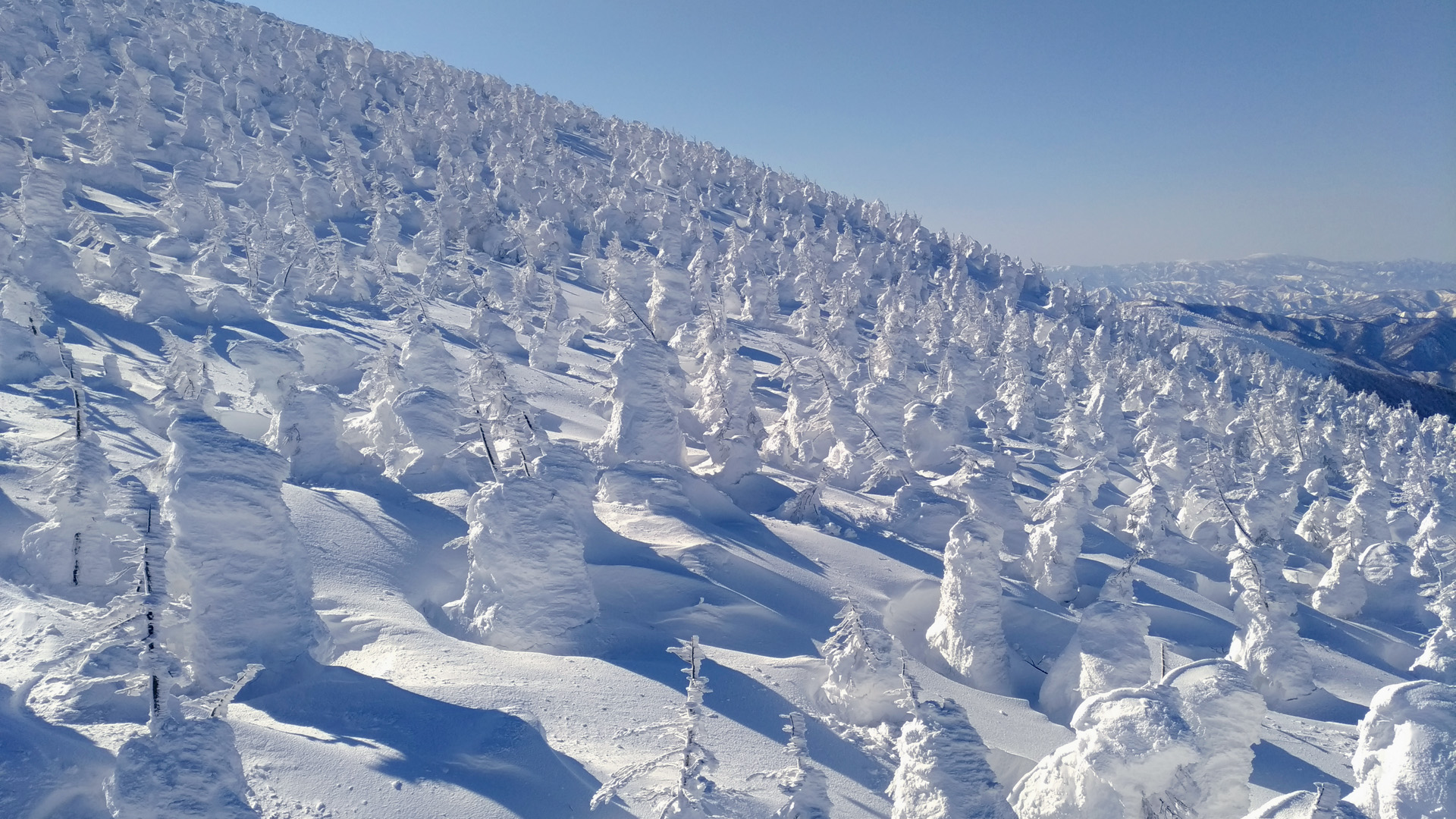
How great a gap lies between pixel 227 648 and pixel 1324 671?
27171 mm

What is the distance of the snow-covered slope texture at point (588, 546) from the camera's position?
9578mm

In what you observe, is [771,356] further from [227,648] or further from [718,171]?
[718,171]

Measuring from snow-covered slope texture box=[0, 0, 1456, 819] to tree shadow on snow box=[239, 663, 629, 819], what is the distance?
7cm

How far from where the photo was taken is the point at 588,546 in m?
18.8

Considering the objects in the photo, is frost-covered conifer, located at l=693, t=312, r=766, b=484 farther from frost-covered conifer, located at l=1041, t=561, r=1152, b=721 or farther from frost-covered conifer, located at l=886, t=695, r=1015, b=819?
frost-covered conifer, located at l=886, t=695, r=1015, b=819

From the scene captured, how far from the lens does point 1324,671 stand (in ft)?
68.6

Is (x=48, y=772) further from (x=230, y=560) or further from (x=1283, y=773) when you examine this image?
(x=1283, y=773)

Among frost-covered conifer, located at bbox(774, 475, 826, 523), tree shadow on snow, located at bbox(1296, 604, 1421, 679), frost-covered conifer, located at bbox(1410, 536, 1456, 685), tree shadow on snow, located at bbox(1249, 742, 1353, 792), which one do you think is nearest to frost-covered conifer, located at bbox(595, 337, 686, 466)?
frost-covered conifer, located at bbox(774, 475, 826, 523)

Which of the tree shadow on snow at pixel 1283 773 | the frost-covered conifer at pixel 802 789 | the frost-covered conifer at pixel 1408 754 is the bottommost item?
the tree shadow on snow at pixel 1283 773

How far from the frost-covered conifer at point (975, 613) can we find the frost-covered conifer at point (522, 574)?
30.1 ft

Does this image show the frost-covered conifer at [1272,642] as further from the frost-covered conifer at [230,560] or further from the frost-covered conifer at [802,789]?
the frost-covered conifer at [230,560]

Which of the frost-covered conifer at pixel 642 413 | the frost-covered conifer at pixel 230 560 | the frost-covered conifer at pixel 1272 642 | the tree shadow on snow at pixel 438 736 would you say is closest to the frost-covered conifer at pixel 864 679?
the tree shadow on snow at pixel 438 736

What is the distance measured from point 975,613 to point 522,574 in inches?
435

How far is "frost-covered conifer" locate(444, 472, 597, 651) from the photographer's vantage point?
14594 mm
